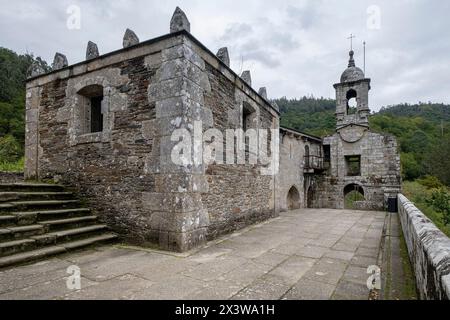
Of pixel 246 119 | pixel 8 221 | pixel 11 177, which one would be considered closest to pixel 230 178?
pixel 246 119

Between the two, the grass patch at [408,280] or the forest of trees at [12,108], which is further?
the forest of trees at [12,108]

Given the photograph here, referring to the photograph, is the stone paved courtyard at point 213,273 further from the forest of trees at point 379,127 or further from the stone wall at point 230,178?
A: the forest of trees at point 379,127

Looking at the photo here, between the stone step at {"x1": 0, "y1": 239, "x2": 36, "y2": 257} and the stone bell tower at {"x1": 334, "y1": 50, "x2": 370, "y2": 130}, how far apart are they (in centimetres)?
1591

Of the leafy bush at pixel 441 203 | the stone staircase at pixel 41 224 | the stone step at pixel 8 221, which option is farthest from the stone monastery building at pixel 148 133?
the leafy bush at pixel 441 203

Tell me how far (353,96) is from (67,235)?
17.5 m

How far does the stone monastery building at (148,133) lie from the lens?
4715 mm

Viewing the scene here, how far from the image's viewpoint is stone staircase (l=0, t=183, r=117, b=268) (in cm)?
389

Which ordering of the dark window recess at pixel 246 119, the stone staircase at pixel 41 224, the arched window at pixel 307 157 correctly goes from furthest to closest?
the arched window at pixel 307 157 → the dark window recess at pixel 246 119 → the stone staircase at pixel 41 224

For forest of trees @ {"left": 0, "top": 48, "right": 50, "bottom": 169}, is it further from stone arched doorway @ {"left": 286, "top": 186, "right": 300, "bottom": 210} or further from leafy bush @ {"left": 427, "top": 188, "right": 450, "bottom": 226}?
leafy bush @ {"left": 427, "top": 188, "right": 450, "bottom": 226}

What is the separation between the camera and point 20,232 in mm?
4102

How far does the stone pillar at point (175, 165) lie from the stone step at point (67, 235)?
1.17m
